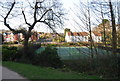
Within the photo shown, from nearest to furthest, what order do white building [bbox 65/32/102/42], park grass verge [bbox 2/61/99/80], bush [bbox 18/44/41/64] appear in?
park grass verge [bbox 2/61/99/80]
white building [bbox 65/32/102/42]
bush [bbox 18/44/41/64]

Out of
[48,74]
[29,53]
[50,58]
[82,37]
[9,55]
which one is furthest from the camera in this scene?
[9,55]

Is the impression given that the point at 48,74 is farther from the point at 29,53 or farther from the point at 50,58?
the point at 29,53

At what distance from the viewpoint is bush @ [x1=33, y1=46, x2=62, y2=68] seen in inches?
586

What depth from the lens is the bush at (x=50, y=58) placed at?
14889mm

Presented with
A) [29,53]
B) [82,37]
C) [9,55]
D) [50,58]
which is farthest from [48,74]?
[9,55]

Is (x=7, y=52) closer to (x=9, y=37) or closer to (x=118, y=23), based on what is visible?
(x=9, y=37)

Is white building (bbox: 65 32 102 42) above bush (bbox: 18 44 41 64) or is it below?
above

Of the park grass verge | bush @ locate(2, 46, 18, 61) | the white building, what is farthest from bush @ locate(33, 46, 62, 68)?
the white building

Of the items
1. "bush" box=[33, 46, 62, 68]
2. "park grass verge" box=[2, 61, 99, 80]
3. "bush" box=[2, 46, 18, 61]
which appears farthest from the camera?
"bush" box=[2, 46, 18, 61]

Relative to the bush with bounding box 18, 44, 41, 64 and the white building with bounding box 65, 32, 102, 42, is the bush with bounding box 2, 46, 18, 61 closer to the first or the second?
the bush with bounding box 18, 44, 41, 64

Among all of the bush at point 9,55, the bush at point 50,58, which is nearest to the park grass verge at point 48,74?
the bush at point 50,58

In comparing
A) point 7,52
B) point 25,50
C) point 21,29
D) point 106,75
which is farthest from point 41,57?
point 106,75

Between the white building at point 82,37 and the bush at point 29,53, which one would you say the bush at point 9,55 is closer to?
the bush at point 29,53

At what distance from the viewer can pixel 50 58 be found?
1493cm
